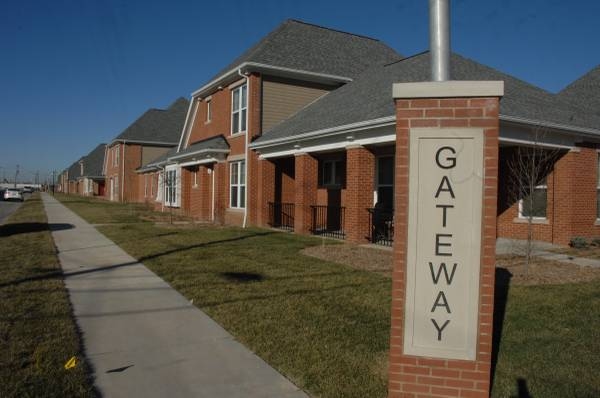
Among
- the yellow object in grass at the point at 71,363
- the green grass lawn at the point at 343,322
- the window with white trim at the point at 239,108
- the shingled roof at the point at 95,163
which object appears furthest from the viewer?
the shingled roof at the point at 95,163

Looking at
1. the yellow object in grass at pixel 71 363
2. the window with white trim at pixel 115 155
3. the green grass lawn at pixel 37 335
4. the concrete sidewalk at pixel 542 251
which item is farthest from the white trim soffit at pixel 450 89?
the window with white trim at pixel 115 155

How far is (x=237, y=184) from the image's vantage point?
2034cm

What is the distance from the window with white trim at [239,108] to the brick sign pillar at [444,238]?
15753 millimetres

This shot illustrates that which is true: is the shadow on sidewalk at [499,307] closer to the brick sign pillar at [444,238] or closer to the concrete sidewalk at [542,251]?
the brick sign pillar at [444,238]

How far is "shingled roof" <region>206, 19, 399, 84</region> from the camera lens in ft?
62.6

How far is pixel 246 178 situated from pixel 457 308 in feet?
51.3

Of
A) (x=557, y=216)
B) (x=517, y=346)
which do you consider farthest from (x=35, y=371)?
(x=557, y=216)

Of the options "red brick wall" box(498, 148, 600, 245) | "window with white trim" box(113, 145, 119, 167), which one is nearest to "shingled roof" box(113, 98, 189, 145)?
"window with white trim" box(113, 145, 119, 167)

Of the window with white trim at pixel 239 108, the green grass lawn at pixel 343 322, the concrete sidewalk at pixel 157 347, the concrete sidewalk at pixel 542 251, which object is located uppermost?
the window with white trim at pixel 239 108

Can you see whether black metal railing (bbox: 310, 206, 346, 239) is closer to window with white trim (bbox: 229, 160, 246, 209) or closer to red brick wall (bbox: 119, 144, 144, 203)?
window with white trim (bbox: 229, 160, 246, 209)

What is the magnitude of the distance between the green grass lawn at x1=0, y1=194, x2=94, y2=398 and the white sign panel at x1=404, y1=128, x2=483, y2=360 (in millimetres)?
2773

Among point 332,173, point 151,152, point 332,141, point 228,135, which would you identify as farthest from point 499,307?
point 151,152

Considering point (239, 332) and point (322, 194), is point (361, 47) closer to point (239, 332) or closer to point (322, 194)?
point (322, 194)

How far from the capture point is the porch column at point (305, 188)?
16.0m
